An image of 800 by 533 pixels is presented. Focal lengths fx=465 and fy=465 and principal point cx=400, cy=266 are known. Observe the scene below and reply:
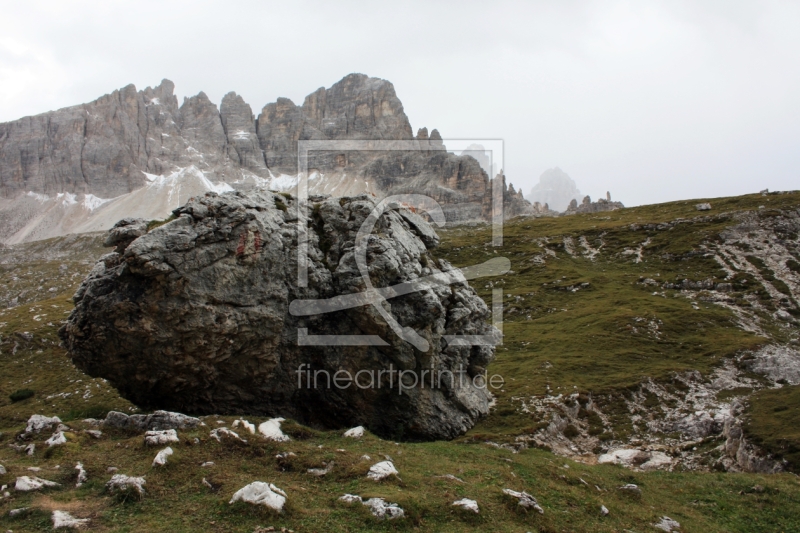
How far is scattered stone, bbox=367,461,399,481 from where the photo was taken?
1994 centimetres

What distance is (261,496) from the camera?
16.3 m

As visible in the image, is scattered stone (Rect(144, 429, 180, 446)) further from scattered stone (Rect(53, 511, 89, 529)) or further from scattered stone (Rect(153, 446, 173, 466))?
scattered stone (Rect(53, 511, 89, 529))

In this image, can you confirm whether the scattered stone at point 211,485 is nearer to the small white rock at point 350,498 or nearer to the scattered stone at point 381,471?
the small white rock at point 350,498

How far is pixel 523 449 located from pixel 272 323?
62.0ft

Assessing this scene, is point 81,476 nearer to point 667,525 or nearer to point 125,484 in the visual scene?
point 125,484

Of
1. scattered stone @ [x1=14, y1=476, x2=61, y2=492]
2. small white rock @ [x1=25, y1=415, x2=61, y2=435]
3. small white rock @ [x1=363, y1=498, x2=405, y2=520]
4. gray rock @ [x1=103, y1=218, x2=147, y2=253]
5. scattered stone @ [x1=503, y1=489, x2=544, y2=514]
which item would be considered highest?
gray rock @ [x1=103, y1=218, x2=147, y2=253]

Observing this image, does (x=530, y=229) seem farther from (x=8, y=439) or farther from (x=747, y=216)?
(x=8, y=439)

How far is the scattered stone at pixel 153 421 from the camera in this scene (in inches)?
900

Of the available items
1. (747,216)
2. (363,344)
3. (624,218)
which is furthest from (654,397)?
(624,218)

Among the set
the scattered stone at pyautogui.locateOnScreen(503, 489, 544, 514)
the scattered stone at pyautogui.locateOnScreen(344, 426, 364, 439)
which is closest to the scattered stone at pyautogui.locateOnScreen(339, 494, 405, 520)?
the scattered stone at pyautogui.locateOnScreen(503, 489, 544, 514)

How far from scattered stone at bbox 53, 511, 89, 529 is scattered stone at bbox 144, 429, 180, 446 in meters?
5.59

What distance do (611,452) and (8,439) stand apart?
3620 centimetres

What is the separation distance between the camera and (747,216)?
310 feet

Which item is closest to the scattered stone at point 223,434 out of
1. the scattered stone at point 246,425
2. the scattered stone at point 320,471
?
the scattered stone at point 246,425
